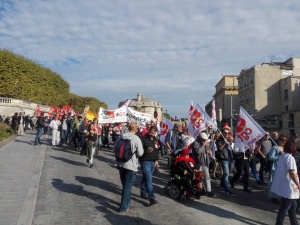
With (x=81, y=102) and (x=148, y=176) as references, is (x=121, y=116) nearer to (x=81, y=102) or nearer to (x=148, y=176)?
(x=148, y=176)

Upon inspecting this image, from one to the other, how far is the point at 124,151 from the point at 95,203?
157cm

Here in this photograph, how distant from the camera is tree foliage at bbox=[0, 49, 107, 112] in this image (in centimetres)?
4528

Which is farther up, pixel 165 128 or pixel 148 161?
pixel 165 128

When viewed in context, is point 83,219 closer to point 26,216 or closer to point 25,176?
point 26,216

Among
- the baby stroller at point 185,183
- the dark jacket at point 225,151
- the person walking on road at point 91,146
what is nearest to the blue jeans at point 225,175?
the dark jacket at point 225,151

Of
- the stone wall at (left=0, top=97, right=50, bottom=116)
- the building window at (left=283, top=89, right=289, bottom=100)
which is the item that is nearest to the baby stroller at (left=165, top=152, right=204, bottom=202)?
the stone wall at (left=0, top=97, right=50, bottom=116)

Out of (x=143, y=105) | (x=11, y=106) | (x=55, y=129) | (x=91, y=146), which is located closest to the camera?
(x=91, y=146)

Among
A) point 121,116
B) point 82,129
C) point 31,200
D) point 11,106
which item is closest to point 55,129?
point 82,129

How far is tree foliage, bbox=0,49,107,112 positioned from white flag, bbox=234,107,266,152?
1669 inches

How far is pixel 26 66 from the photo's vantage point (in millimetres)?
48156

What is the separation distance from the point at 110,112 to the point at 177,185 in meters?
9.45

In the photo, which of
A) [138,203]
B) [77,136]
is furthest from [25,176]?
[77,136]

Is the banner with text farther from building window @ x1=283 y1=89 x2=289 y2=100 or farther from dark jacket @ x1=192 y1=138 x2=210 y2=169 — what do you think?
building window @ x1=283 y1=89 x2=289 y2=100

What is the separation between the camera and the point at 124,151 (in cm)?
673
